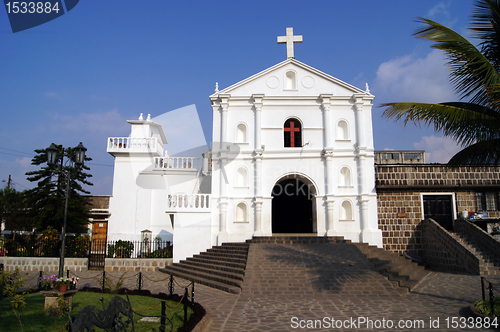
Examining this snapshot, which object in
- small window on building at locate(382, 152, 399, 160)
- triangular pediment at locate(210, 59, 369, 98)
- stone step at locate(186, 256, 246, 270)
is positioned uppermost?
triangular pediment at locate(210, 59, 369, 98)

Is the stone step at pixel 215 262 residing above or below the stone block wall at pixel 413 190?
below

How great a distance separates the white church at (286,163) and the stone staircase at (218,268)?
0.84 meters

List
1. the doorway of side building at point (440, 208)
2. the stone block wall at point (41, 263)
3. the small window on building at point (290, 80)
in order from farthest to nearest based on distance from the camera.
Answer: the small window on building at point (290, 80) < the doorway of side building at point (440, 208) < the stone block wall at point (41, 263)

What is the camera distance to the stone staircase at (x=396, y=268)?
11.8 meters

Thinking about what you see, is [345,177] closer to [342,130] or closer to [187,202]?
[342,130]

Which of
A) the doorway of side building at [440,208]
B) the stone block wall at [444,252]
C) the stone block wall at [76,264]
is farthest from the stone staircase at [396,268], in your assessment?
the stone block wall at [76,264]

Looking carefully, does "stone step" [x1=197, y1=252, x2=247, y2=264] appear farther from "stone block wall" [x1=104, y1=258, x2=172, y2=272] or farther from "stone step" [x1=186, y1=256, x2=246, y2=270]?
"stone block wall" [x1=104, y1=258, x2=172, y2=272]

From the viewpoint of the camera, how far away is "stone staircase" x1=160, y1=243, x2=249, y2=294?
12.2 metres

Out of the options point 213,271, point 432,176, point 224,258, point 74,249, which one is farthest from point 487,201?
point 74,249

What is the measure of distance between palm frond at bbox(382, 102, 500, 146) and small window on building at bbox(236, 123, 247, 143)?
35.2ft

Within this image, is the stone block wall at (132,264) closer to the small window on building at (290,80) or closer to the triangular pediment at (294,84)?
the triangular pediment at (294,84)

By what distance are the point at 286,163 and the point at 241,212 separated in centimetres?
328

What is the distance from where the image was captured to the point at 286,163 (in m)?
17.5

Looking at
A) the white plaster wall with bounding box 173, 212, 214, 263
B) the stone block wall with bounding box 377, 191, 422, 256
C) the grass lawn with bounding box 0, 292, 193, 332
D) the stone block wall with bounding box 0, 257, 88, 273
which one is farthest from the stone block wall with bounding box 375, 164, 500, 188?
the stone block wall with bounding box 0, 257, 88, 273
